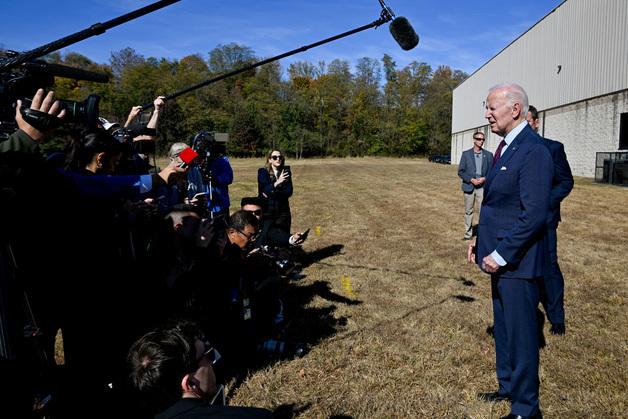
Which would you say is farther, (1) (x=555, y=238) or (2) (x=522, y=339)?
(1) (x=555, y=238)

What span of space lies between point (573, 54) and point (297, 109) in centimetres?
5415

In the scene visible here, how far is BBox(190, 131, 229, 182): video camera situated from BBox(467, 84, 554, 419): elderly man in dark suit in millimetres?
3167

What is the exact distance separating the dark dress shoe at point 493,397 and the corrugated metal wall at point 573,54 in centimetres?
2498

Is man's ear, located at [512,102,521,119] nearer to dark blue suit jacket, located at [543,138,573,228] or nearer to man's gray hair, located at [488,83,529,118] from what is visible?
man's gray hair, located at [488,83,529,118]

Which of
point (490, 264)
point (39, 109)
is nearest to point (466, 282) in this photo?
point (490, 264)

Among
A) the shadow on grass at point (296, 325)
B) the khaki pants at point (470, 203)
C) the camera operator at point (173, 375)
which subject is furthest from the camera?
the khaki pants at point (470, 203)

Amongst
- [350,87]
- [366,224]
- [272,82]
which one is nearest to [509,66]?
[366,224]

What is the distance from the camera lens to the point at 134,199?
2.78m

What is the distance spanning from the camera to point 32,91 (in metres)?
1.94

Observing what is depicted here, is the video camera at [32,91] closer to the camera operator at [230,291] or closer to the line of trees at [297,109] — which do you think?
the camera operator at [230,291]

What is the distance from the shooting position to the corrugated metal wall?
23312 mm

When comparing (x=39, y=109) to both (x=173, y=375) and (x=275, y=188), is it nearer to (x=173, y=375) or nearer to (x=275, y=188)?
(x=173, y=375)

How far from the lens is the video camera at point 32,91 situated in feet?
6.11

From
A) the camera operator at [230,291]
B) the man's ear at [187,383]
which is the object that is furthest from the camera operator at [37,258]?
the camera operator at [230,291]
